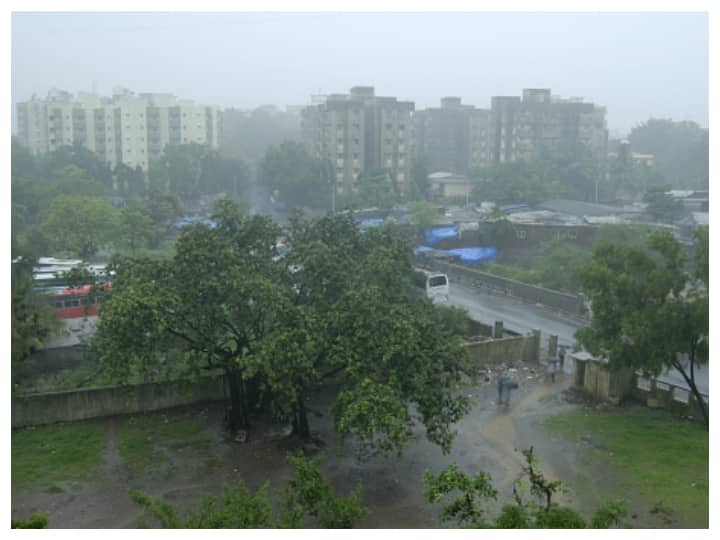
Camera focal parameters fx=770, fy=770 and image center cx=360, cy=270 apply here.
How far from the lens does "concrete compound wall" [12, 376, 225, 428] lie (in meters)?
9.50

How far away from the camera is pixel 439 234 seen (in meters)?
23.5

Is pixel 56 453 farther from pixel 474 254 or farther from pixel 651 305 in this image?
pixel 474 254

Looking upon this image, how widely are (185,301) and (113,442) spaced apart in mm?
1865

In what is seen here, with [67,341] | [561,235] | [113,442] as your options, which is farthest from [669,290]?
[561,235]

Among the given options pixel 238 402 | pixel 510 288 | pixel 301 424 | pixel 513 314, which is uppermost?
pixel 510 288

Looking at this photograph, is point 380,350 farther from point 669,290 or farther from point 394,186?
point 394,186

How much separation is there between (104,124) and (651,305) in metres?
33.3

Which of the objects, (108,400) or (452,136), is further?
(452,136)

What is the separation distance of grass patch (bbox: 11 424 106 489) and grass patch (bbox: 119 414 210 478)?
0.33 meters

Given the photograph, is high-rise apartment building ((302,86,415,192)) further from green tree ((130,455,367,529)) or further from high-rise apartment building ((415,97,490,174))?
green tree ((130,455,367,529))

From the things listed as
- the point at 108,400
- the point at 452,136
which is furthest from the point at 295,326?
the point at 452,136

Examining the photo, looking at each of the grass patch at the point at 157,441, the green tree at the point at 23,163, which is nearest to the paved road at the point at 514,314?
the grass patch at the point at 157,441

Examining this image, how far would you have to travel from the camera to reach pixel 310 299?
9.45m

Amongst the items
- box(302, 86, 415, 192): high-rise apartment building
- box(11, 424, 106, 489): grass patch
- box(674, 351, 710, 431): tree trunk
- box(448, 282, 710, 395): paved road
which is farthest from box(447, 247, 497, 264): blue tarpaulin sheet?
box(11, 424, 106, 489): grass patch
